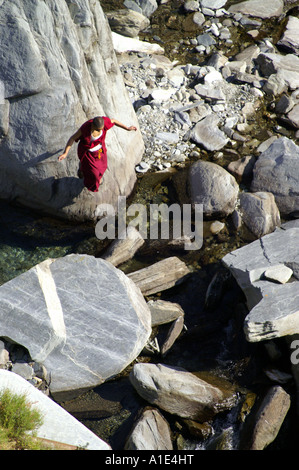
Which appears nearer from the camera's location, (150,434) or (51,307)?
(150,434)

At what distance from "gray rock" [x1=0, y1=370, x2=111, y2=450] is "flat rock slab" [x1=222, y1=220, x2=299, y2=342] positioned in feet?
6.97

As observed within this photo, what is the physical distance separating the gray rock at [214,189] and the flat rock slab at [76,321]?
2.05m

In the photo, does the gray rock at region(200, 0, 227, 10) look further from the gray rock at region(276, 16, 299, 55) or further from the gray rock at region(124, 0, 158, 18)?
the gray rock at region(276, 16, 299, 55)

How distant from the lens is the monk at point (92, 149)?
662 cm

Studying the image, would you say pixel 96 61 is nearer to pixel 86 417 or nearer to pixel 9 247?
pixel 9 247

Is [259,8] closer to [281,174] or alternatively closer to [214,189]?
[281,174]

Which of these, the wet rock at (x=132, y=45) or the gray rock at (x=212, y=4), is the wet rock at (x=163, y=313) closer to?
the wet rock at (x=132, y=45)

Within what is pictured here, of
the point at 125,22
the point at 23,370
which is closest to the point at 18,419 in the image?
the point at 23,370

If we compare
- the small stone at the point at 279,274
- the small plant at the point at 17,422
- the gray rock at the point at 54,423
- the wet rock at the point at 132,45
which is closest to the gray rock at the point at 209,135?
the wet rock at the point at 132,45

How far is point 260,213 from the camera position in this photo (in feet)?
24.3

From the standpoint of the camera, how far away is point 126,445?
17.1 feet

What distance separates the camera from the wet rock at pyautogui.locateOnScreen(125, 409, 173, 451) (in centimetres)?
512

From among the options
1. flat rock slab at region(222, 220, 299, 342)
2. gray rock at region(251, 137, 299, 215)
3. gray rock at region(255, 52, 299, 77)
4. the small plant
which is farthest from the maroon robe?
gray rock at region(255, 52, 299, 77)

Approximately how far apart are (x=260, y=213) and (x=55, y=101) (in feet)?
11.6
